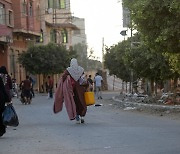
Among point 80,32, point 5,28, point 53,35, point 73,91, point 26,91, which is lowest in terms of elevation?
point 26,91

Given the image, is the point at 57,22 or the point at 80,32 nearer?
the point at 57,22

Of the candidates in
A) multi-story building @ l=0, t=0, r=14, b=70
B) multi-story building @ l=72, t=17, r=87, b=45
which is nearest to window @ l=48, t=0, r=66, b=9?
multi-story building @ l=0, t=0, r=14, b=70

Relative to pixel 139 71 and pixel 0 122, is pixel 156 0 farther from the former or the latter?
pixel 139 71

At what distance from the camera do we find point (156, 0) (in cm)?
1428

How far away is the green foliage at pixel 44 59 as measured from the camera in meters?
52.3

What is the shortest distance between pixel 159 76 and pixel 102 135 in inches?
535

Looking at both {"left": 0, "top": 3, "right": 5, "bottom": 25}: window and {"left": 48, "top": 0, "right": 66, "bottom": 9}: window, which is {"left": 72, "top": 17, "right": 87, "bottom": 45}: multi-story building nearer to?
{"left": 48, "top": 0, "right": 66, "bottom": 9}: window

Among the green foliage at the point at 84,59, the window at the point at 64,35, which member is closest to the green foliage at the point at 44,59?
the window at the point at 64,35

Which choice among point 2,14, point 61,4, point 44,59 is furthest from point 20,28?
point 61,4

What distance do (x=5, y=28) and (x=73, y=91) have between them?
3253 cm

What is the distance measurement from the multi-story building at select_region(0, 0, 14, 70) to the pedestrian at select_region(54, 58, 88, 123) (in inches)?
1164

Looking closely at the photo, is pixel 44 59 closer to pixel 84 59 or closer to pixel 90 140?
pixel 84 59

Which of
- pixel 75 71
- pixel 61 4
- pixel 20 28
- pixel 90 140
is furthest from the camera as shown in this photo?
pixel 61 4

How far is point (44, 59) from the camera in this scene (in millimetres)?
53312
